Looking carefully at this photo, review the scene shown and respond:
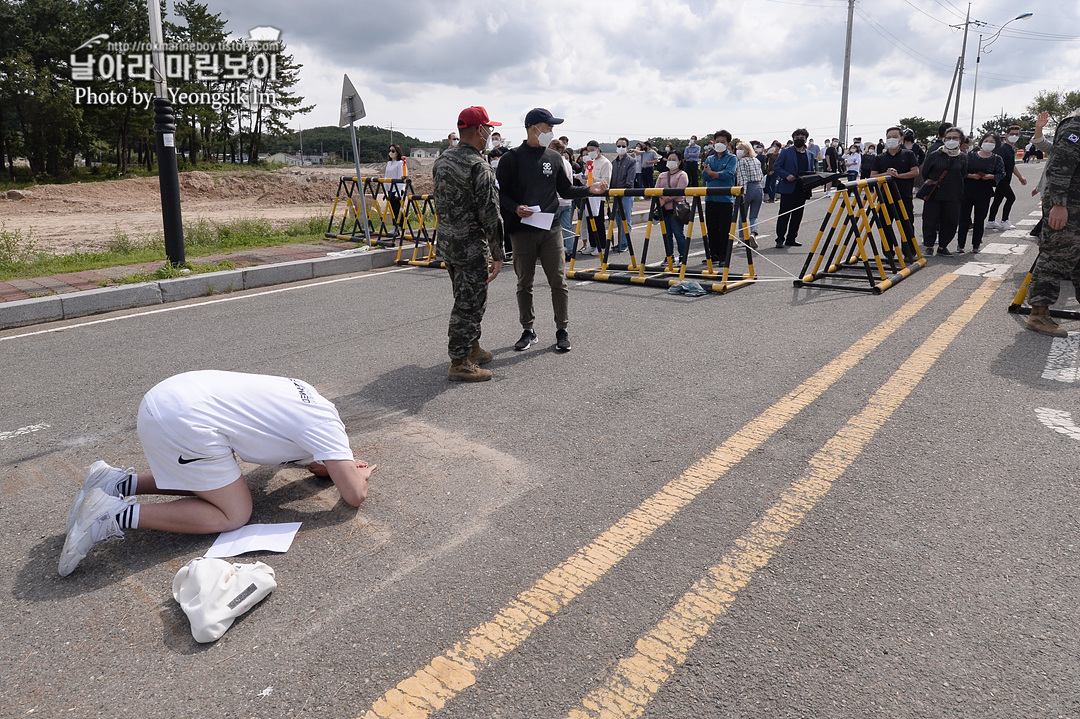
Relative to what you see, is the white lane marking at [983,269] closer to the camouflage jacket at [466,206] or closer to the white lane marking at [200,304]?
the camouflage jacket at [466,206]

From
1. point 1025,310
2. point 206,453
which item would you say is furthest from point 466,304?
point 1025,310

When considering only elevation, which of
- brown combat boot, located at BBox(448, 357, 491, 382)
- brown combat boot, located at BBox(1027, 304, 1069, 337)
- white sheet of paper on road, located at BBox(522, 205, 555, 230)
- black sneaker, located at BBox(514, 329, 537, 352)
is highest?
white sheet of paper on road, located at BBox(522, 205, 555, 230)

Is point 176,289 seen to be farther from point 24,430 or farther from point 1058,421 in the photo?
point 1058,421

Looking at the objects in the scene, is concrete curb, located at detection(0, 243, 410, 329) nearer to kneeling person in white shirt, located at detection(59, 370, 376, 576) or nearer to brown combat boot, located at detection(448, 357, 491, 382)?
brown combat boot, located at detection(448, 357, 491, 382)

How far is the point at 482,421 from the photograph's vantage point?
445cm

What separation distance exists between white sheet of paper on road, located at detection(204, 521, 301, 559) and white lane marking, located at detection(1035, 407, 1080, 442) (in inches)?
166

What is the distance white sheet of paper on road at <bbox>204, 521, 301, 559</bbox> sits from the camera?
9.81 feet

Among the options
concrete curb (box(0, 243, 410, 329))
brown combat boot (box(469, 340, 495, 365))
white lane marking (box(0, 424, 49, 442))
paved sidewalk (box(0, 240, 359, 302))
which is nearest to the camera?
white lane marking (box(0, 424, 49, 442))

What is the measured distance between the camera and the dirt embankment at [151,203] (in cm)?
Result: 2089

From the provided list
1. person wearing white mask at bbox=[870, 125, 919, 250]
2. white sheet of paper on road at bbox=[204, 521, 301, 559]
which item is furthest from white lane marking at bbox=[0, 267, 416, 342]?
person wearing white mask at bbox=[870, 125, 919, 250]

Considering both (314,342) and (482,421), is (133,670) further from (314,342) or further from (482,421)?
(314,342)

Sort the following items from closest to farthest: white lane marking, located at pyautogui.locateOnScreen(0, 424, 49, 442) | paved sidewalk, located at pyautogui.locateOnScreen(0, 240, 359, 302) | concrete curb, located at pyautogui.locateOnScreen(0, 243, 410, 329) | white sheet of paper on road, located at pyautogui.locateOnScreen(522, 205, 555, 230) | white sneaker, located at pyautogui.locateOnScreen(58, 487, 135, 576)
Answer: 1. white sneaker, located at pyautogui.locateOnScreen(58, 487, 135, 576)
2. white lane marking, located at pyautogui.locateOnScreen(0, 424, 49, 442)
3. white sheet of paper on road, located at pyautogui.locateOnScreen(522, 205, 555, 230)
4. concrete curb, located at pyautogui.locateOnScreen(0, 243, 410, 329)
5. paved sidewalk, located at pyautogui.locateOnScreen(0, 240, 359, 302)

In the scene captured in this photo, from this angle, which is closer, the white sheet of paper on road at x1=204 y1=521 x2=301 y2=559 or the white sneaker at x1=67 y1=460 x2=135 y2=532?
the white sheet of paper on road at x1=204 y1=521 x2=301 y2=559

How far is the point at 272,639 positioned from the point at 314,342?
4.33 m
